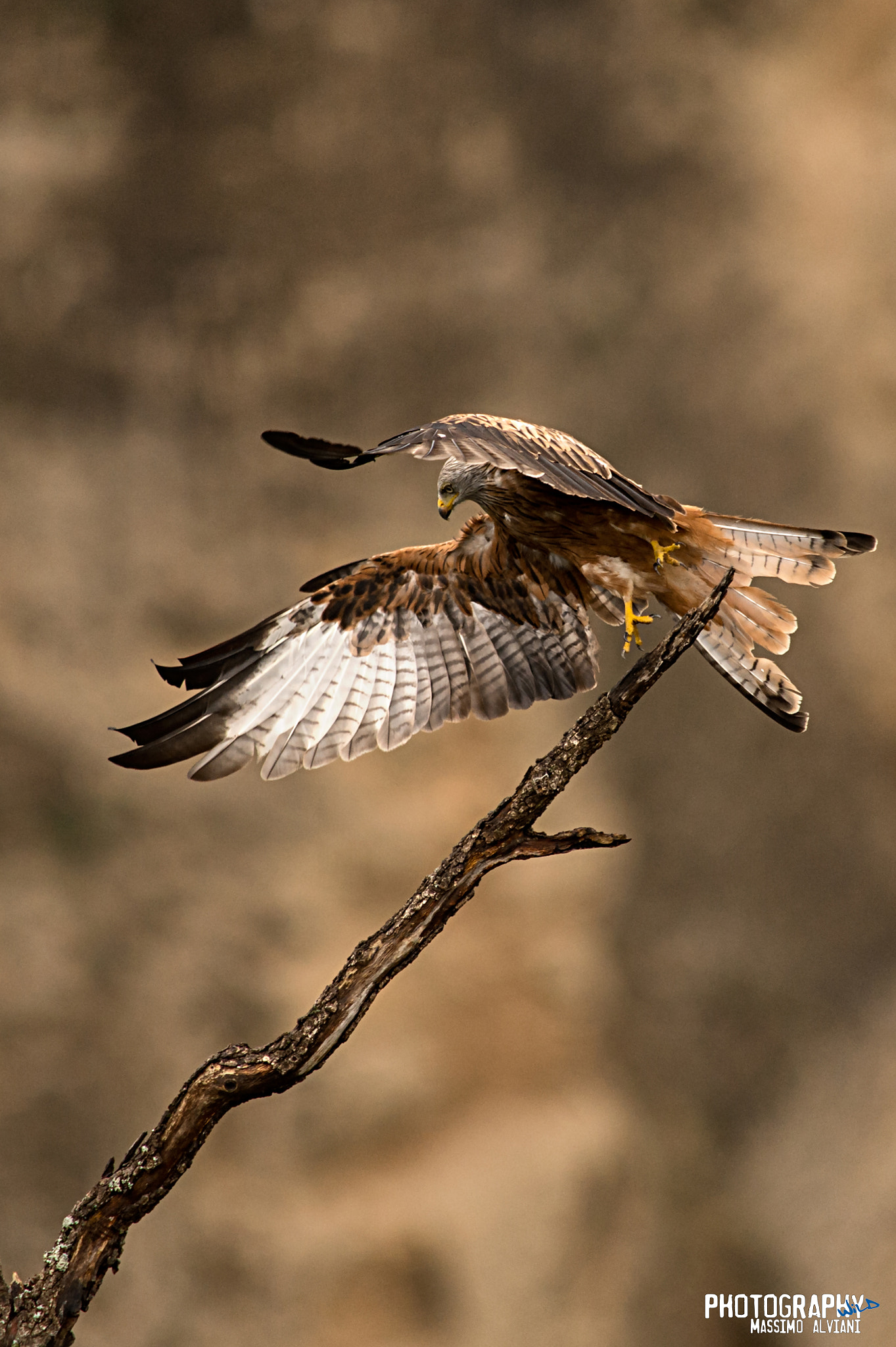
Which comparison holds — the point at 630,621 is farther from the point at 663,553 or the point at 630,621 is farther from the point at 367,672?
the point at 367,672

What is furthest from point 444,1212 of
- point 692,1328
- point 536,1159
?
point 692,1328

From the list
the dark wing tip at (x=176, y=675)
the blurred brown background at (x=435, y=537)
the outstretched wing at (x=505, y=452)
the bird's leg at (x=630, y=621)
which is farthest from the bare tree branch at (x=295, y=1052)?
the blurred brown background at (x=435, y=537)

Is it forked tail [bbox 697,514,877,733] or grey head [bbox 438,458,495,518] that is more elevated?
grey head [bbox 438,458,495,518]

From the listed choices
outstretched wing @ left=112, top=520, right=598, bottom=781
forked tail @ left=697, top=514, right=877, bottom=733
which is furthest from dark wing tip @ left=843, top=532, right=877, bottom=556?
outstretched wing @ left=112, top=520, right=598, bottom=781

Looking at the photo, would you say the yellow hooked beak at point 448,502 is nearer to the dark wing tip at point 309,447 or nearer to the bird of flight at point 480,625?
the bird of flight at point 480,625

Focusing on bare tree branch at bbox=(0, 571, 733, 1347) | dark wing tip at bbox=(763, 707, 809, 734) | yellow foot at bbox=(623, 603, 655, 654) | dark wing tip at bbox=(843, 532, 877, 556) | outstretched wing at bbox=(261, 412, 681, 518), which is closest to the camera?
outstretched wing at bbox=(261, 412, 681, 518)

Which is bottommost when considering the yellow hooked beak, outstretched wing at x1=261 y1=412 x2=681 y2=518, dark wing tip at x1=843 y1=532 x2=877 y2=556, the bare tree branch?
the bare tree branch

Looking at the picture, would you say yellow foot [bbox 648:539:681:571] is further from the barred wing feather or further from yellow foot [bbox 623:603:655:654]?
the barred wing feather
